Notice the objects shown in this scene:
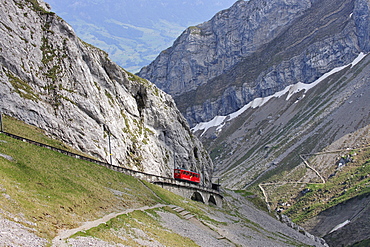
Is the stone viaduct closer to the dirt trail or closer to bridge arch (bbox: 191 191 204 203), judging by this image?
bridge arch (bbox: 191 191 204 203)

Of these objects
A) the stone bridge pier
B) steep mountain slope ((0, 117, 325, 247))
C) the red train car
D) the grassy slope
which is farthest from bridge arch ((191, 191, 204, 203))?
the grassy slope

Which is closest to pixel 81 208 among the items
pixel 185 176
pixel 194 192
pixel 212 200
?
pixel 185 176

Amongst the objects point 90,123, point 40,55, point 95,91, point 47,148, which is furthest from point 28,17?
point 47,148

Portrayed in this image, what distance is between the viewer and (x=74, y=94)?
70125mm

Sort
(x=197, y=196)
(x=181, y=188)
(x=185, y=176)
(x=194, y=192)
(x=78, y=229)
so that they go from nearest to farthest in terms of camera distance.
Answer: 1. (x=78, y=229)
2. (x=181, y=188)
3. (x=194, y=192)
4. (x=185, y=176)
5. (x=197, y=196)

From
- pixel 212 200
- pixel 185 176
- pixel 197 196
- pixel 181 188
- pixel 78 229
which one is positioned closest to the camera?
pixel 78 229

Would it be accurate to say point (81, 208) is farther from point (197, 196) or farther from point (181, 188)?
point (197, 196)

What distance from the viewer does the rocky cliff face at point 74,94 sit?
205 feet

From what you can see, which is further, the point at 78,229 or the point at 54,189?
the point at 54,189

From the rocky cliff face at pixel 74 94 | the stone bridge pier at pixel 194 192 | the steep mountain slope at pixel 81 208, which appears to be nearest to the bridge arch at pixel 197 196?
the stone bridge pier at pixel 194 192

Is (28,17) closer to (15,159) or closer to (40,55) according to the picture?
(40,55)

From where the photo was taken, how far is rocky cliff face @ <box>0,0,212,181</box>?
205ft

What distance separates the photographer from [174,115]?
100875 millimetres

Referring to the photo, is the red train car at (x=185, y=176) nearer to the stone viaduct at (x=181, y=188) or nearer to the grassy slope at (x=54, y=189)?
the stone viaduct at (x=181, y=188)
